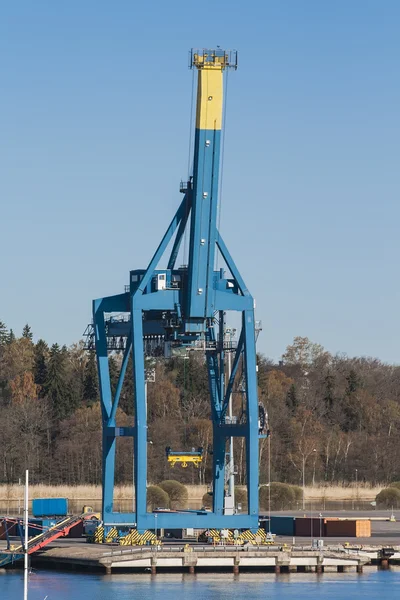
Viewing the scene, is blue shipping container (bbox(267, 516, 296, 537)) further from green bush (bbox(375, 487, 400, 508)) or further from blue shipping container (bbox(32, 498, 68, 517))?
green bush (bbox(375, 487, 400, 508))

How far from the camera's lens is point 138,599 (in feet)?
201

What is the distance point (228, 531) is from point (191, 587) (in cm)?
970

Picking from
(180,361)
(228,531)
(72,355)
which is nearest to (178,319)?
(228,531)

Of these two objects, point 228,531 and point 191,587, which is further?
point 228,531

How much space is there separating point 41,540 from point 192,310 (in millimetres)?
12820

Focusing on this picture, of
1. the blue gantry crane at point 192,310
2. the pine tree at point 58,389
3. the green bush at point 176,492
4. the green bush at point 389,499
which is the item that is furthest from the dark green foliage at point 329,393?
the blue gantry crane at point 192,310

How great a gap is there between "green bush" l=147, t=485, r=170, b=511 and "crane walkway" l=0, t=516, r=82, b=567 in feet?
Result: 95.0

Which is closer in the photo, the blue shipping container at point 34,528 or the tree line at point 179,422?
the blue shipping container at point 34,528

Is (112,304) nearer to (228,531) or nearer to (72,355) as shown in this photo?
(228,531)

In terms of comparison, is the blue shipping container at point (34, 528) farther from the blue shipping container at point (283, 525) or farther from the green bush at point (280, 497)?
the green bush at point (280, 497)

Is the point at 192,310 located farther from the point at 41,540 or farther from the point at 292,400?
the point at 292,400

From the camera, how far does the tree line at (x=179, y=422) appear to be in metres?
138

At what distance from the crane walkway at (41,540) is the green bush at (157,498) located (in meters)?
29.0

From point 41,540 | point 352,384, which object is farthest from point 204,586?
point 352,384
